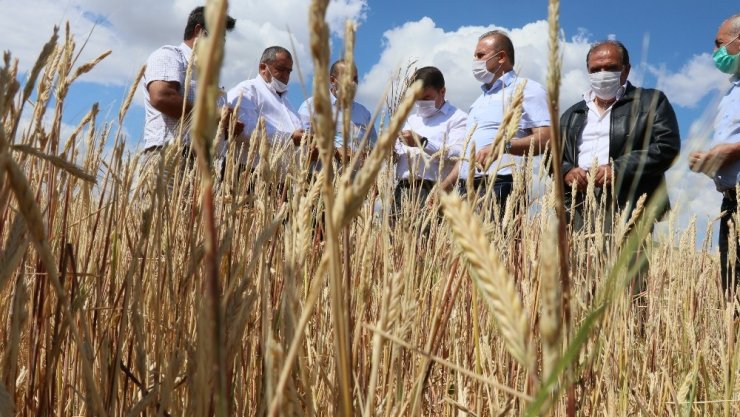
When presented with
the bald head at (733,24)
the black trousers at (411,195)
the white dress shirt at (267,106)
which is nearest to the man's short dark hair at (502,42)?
the black trousers at (411,195)

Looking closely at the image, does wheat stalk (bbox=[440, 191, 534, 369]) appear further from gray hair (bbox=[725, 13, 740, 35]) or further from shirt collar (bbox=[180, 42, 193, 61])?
gray hair (bbox=[725, 13, 740, 35])

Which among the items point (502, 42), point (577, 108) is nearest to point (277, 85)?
point (502, 42)

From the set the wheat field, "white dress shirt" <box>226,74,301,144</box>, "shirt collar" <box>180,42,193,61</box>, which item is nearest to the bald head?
the wheat field

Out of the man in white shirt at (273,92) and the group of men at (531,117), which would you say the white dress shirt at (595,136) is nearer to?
the group of men at (531,117)

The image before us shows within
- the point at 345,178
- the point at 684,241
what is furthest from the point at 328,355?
the point at 684,241

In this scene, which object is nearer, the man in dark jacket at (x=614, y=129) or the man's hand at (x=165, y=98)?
the man's hand at (x=165, y=98)

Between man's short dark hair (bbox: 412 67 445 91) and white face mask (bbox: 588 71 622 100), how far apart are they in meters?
0.85

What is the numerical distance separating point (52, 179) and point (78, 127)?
0.26ft

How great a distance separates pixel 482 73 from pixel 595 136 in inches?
29.4

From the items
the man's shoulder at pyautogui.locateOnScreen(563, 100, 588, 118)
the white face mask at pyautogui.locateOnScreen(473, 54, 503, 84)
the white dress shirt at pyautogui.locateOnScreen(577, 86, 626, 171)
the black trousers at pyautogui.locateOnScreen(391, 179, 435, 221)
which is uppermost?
the white face mask at pyautogui.locateOnScreen(473, 54, 503, 84)

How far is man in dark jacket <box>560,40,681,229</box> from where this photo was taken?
252 centimetres

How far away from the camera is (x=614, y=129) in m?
2.62

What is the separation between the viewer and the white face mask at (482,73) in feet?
10.3

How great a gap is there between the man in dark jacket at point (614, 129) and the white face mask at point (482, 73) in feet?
1.55
